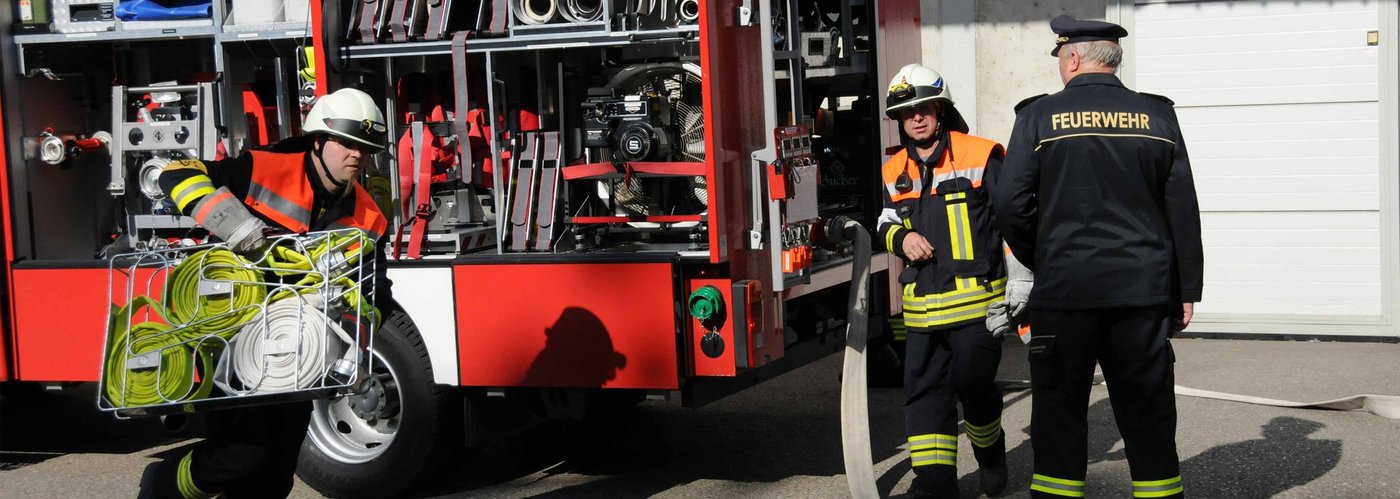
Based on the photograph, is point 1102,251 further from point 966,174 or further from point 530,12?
point 530,12

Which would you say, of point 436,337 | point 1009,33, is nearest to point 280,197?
point 436,337

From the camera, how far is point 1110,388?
4.84 meters

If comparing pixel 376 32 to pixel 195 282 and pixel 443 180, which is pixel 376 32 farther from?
pixel 195 282

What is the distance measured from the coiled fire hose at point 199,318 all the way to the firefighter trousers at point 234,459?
A: 203mm

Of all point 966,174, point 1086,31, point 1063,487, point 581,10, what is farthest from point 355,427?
point 1086,31

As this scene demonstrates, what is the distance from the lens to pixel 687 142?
6340 millimetres

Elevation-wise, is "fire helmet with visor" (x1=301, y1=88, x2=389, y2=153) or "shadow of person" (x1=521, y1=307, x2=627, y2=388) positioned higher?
"fire helmet with visor" (x1=301, y1=88, x2=389, y2=153)

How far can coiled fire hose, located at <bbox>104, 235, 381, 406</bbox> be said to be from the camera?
448 centimetres

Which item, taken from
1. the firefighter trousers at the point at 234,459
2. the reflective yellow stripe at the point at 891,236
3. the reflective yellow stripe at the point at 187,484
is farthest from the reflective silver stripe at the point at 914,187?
the reflective yellow stripe at the point at 187,484

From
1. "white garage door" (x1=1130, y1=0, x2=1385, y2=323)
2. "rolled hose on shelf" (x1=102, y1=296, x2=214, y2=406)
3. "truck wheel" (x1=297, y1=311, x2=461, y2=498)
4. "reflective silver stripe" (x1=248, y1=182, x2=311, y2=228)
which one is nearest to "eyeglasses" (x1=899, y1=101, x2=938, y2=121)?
"truck wheel" (x1=297, y1=311, x2=461, y2=498)

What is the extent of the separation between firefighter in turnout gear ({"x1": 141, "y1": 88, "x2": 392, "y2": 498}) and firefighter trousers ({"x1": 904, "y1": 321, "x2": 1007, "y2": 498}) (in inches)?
75.8

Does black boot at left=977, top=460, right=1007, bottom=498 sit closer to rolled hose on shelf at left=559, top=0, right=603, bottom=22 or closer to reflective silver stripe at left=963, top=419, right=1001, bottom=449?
reflective silver stripe at left=963, top=419, right=1001, bottom=449

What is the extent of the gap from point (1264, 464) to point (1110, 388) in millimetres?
1812

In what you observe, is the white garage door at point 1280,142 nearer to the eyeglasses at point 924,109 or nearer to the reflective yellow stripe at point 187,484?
the eyeglasses at point 924,109
